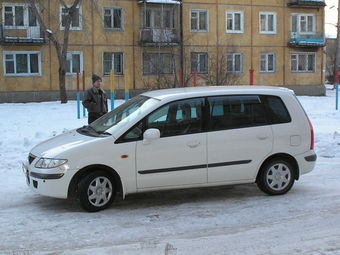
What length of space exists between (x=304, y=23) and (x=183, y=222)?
107 ft

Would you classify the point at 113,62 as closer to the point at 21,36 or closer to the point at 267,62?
the point at 21,36

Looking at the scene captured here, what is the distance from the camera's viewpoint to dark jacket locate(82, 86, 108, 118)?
31.9 ft

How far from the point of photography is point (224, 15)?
33.6 m

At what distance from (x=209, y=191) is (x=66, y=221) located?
2.51 m

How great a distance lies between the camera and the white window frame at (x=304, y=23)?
35662mm

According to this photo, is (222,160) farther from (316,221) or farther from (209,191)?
(316,221)

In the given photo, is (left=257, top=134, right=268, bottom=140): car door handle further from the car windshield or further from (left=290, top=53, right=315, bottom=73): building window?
(left=290, top=53, right=315, bottom=73): building window

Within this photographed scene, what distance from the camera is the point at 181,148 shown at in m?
6.73

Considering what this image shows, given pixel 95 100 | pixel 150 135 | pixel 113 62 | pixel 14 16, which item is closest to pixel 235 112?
pixel 150 135

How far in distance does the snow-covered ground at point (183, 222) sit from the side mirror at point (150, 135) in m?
0.94

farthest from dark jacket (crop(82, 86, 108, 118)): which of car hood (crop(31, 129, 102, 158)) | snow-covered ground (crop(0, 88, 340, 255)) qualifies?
car hood (crop(31, 129, 102, 158))

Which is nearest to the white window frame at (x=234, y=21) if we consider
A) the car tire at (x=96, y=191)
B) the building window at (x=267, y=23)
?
the building window at (x=267, y=23)

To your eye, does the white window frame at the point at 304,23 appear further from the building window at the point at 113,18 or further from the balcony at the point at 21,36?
the balcony at the point at 21,36

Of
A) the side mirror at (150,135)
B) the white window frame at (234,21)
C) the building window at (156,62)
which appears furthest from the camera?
the white window frame at (234,21)
